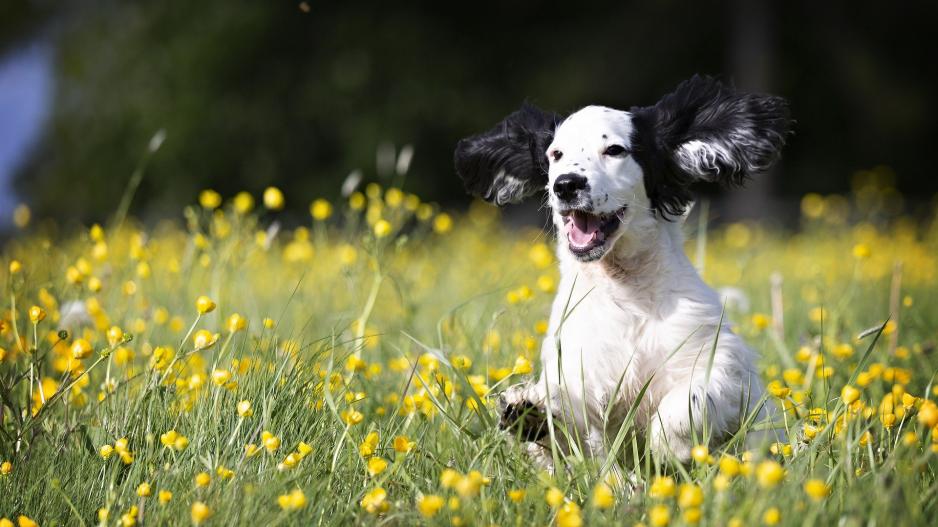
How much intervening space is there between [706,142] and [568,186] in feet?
1.94

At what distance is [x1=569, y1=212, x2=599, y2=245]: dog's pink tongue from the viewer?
307cm

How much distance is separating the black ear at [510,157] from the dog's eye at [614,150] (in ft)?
1.24

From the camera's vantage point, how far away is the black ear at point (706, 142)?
322cm

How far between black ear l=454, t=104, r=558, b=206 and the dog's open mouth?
0.45 metres

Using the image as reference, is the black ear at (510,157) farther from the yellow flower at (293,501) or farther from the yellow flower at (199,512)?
the yellow flower at (199,512)

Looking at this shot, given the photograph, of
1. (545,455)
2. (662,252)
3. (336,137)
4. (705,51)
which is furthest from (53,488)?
(705,51)

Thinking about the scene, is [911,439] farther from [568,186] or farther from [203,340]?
[203,340]

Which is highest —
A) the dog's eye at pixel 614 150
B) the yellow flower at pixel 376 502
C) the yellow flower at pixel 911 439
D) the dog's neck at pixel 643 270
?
the dog's eye at pixel 614 150

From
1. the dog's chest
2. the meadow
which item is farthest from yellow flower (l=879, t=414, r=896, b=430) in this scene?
the dog's chest

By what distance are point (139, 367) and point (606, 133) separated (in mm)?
1872

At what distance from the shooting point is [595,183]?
9.86 ft

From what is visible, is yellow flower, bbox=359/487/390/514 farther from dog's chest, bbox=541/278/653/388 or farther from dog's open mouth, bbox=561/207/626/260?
dog's open mouth, bbox=561/207/626/260

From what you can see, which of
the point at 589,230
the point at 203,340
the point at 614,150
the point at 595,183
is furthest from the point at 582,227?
the point at 203,340

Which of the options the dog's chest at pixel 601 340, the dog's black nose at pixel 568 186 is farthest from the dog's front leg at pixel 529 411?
the dog's black nose at pixel 568 186
